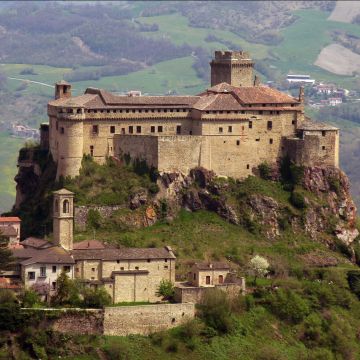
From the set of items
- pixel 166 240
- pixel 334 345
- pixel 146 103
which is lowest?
pixel 334 345

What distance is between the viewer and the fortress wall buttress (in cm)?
10000

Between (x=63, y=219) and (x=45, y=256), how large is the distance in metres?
3.59

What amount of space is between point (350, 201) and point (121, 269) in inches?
938

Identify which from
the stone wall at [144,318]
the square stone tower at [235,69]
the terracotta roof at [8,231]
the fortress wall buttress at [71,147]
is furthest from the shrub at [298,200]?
the terracotta roof at [8,231]

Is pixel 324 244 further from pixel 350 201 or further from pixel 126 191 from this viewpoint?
pixel 126 191

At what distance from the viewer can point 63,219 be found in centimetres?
9069

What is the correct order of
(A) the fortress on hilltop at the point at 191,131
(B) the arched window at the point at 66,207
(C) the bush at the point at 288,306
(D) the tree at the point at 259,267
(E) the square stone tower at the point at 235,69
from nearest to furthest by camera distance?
1. (B) the arched window at the point at 66,207
2. (C) the bush at the point at 288,306
3. (D) the tree at the point at 259,267
4. (A) the fortress on hilltop at the point at 191,131
5. (E) the square stone tower at the point at 235,69

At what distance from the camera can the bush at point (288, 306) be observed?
92938 millimetres

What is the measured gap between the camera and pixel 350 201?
107m

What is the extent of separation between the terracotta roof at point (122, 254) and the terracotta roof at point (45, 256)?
75cm

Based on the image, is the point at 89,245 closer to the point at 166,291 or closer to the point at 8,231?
the point at 8,231

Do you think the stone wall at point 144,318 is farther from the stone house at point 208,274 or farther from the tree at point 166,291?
the stone house at point 208,274

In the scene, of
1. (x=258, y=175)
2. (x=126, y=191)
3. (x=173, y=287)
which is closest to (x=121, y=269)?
(x=173, y=287)

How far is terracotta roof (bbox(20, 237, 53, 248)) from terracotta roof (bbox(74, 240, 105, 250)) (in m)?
1.75
